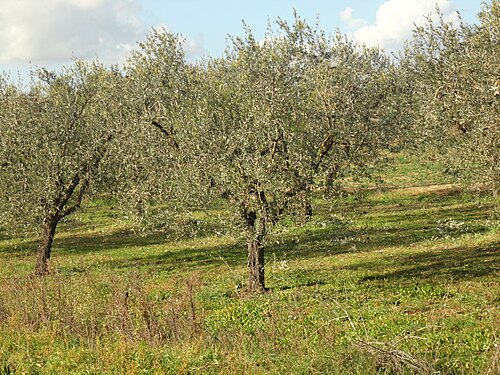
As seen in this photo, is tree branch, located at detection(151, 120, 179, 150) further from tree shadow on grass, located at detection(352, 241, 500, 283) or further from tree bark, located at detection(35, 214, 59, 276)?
tree shadow on grass, located at detection(352, 241, 500, 283)

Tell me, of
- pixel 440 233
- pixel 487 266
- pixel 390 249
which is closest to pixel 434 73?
pixel 440 233

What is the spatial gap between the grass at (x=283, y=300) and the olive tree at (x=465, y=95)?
4.27m

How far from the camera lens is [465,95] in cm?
2267

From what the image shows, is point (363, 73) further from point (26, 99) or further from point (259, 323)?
point (259, 323)

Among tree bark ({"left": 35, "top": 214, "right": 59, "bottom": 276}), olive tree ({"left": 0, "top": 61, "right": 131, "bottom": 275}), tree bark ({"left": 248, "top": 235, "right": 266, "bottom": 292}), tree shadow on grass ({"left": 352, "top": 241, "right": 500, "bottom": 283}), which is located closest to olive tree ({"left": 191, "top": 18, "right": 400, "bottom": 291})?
tree bark ({"left": 248, "top": 235, "right": 266, "bottom": 292})

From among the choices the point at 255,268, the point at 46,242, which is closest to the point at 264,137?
the point at 255,268

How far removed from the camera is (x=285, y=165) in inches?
883

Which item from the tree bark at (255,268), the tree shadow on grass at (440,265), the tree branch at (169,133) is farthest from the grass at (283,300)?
the tree branch at (169,133)

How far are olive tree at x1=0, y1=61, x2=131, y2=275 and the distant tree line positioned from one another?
2.7 inches

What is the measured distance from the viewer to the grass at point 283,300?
12.4m

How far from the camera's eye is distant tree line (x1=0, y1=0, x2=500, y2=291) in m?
22.2

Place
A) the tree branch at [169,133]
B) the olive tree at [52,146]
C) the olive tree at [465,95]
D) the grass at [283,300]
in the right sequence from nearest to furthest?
the grass at [283,300] < the olive tree at [465,95] < the tree branch at [169,133] < the olive tree at [52,146]

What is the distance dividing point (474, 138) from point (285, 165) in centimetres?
693

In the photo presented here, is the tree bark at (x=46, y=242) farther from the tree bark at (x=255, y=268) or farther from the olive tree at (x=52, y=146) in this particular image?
the tree bark at (x=255, y=268)
